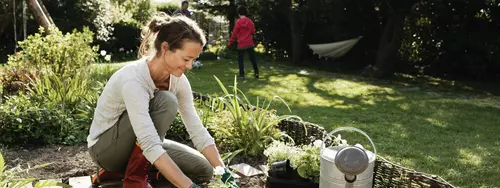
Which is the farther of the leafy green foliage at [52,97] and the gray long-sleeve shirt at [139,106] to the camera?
the leafy green foliage at [52,97]

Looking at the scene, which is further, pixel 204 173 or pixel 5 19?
pixel 5 19

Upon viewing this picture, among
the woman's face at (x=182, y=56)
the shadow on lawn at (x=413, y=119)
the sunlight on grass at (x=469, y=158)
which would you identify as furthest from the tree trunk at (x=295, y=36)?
the woman's face at (x=182, y=56)

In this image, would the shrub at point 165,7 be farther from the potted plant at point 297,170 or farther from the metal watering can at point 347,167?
the metal watering can at point 347,167

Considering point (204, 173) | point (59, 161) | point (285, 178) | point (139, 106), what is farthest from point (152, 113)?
point (59, 161)

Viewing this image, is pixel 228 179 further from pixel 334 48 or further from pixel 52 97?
pixel 334 48

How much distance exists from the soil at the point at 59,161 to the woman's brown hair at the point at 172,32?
104 centimetres

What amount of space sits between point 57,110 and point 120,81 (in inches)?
66.0

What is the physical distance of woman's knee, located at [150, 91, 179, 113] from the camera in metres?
2.51

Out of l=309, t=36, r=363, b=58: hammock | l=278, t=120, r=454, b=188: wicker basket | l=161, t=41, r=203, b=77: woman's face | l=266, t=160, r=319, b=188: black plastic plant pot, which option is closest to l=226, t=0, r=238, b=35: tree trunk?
l=309, t=36, r=363, b=58: hammock

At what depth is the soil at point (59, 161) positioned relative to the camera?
3048mm

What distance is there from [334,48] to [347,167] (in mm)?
8714

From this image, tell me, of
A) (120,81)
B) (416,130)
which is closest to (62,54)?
(120,81)

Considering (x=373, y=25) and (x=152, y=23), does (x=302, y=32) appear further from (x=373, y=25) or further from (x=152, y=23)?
(x=152, y=23)

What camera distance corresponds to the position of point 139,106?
88.6 inches
